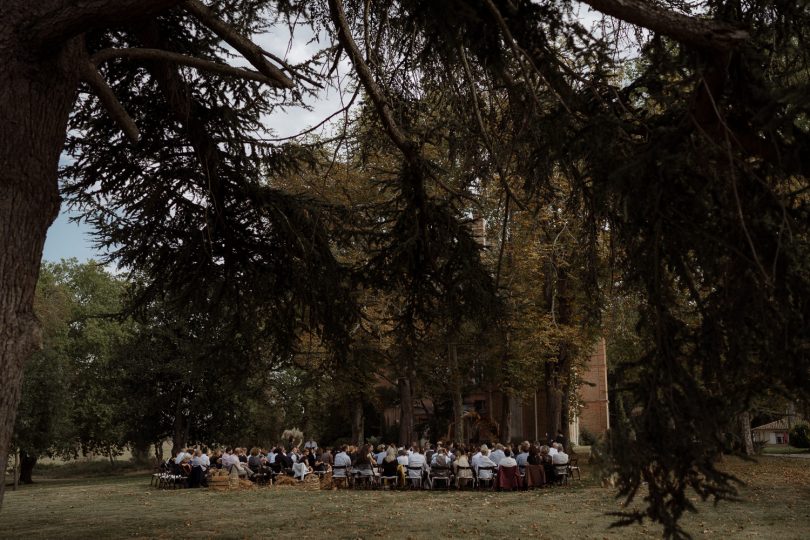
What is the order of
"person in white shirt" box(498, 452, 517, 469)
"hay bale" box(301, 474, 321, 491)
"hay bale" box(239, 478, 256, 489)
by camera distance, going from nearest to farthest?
1. "person in white shirt" box(498, 452, 517, 469)
2. "hay bale" box(301, 474, 321, 491)
3. "hay bale" box(239, 478, 256, 489)

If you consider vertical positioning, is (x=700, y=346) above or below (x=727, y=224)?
below

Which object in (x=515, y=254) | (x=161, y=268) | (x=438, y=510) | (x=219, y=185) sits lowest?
(x=438, y=510)

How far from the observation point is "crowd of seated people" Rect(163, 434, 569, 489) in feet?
64.3

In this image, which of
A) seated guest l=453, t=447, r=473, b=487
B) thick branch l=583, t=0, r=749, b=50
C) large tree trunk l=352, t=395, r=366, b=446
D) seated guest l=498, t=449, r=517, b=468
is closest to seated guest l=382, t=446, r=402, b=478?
seated guest l=453, t=447, r=473, b=487

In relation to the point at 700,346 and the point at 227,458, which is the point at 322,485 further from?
the point at 700,346

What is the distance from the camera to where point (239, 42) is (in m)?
7.71

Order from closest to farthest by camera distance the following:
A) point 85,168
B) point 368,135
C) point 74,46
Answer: point 74,46
point 368,135
point 85,168

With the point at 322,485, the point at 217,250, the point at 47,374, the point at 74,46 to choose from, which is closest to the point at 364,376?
the point at 217,250

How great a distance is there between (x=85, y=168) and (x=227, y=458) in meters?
15.6

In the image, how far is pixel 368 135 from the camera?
8711 mm

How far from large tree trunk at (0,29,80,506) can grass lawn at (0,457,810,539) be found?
19.8 feet

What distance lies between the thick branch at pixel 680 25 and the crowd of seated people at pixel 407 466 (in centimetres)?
1577

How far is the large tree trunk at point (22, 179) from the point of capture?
5.99m

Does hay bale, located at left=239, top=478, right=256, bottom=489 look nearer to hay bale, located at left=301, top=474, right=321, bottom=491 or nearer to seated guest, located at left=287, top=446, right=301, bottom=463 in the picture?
hay bale, located at left=301, top=474, right=321, bottom=491
